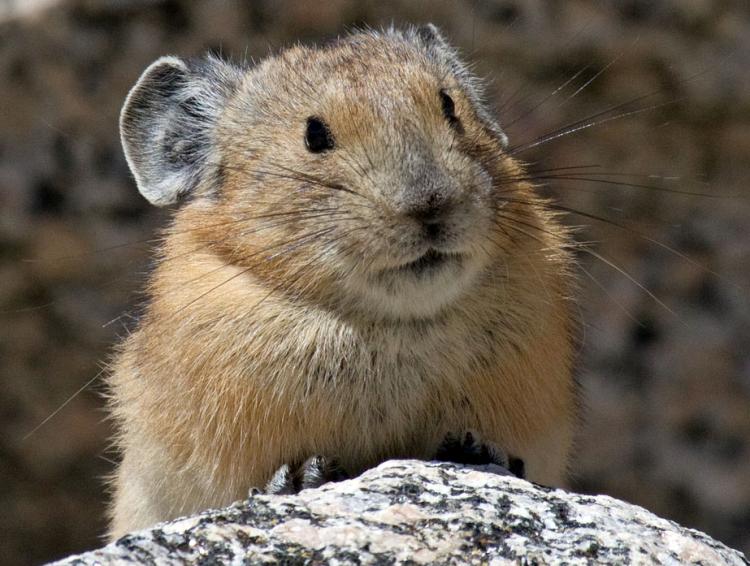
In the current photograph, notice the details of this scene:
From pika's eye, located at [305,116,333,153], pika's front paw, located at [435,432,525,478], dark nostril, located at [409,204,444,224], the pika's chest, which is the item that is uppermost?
pika's eye, located at [305,116,333,153]

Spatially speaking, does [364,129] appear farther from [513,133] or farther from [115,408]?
[513,133]

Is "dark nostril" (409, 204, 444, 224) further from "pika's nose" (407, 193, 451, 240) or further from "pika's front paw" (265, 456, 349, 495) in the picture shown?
"pika's front paw" (265, 456, 349, 495)

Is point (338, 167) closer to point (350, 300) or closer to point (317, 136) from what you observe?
point (317, 136)

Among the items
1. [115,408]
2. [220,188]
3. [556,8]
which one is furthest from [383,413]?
[556,8]

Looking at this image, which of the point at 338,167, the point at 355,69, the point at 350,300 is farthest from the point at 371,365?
the point at 355,69

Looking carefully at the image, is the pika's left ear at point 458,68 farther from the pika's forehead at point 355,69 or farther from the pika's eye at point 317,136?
the pika's eye at point 317,136

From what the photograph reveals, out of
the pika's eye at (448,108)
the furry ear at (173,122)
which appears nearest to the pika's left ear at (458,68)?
the pika's eye at (448,108)

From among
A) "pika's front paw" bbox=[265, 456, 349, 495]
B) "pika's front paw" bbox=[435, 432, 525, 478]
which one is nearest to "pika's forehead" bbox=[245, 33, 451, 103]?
"pika's front paw" bbox=[435, 432, 525, 478]
